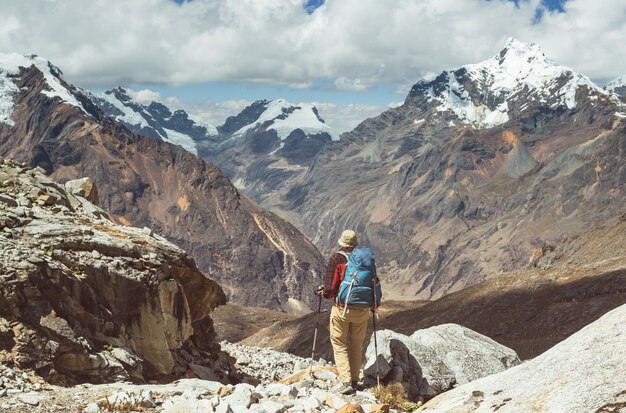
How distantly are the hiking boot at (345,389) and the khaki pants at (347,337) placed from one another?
100mm

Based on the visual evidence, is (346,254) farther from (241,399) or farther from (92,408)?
(92,408)

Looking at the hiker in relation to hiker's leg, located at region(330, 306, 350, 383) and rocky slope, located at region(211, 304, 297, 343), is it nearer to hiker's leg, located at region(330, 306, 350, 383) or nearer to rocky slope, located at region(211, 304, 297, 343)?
hiker's leg, located at region(330, 306, 350, 383)

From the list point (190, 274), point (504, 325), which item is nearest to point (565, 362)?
point (190, 274)

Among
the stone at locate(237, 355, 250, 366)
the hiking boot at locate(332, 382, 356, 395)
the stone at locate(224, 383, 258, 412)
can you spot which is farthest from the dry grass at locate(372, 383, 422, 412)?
the stone at locate(237, 355, 250, 366)

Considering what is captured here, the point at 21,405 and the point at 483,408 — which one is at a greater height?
the point at 21,405

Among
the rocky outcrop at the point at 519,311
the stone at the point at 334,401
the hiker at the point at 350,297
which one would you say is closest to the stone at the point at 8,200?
the hiker at the point at 350,297

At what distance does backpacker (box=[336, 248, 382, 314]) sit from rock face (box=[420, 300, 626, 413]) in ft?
11.5

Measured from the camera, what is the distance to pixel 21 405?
38.3 ft

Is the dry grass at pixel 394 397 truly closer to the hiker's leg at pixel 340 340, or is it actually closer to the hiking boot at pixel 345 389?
the hiking boot at pixel 345 389

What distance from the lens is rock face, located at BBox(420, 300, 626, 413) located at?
26.5 ft

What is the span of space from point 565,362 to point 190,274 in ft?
52.7

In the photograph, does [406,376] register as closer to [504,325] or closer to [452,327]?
[452,327]

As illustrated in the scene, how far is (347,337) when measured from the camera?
15.1m

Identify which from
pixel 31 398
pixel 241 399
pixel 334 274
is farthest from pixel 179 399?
pixel 334 274
